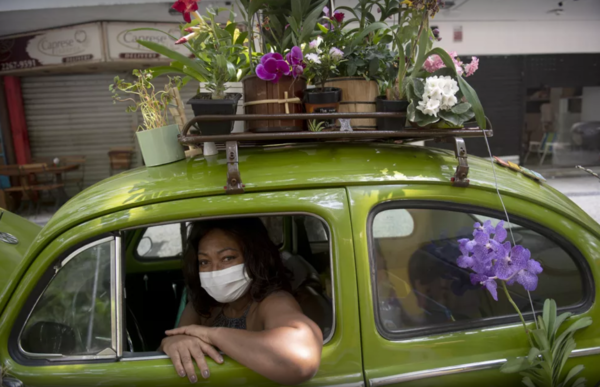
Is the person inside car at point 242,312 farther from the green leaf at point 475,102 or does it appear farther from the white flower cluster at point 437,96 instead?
the green leaf at point 475,102

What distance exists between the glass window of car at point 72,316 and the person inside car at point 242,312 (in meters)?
0.26

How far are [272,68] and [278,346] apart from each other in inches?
43.1

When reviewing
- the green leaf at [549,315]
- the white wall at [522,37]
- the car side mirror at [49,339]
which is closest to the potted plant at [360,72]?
the green leaf at [549,315]

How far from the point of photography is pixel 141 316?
2469 millimetres

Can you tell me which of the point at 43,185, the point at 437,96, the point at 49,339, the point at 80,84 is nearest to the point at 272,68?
the point at 437,96

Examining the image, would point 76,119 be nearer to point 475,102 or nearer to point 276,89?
point 276,89

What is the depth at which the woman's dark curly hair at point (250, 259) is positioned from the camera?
185 centimetres

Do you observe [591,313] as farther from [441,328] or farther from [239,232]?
[239,232]

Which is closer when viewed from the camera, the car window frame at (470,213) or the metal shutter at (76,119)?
the car window frame at (470,213)

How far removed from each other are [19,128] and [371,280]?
35.8 feet

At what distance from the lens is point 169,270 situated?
2920 mm

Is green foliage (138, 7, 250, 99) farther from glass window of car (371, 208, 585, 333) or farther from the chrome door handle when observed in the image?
the chrome door handle

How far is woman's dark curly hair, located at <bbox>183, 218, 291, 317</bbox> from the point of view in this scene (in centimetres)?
185

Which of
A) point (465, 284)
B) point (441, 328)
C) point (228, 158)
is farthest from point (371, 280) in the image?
point (228, 158)
